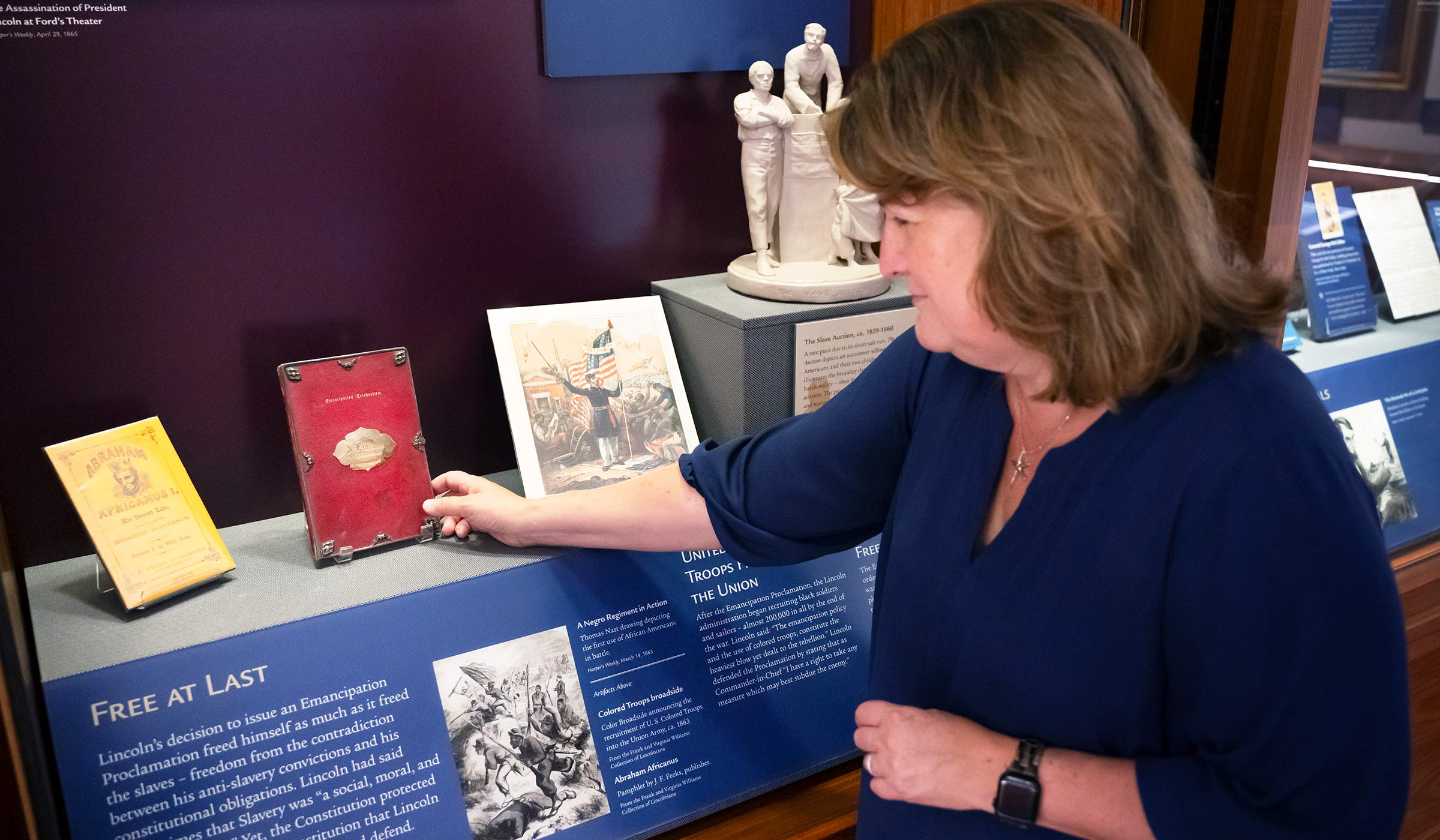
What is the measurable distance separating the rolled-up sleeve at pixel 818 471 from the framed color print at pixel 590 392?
355 millimetres

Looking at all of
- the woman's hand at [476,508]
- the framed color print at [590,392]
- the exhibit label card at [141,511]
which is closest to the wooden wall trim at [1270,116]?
the framed color print at [590,392]

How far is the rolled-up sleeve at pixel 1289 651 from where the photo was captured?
0.91m

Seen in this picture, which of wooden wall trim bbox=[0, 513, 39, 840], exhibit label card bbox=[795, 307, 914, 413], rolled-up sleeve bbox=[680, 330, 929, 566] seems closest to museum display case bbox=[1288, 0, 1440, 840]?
exhibit label card bbox=[795, 307, 914, 413]

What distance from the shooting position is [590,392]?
1815 mm

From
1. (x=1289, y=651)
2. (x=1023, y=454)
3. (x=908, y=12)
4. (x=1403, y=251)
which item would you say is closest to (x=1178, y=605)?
(x=1289, y=651)

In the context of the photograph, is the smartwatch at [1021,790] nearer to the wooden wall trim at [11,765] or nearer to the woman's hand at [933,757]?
the woman's hand at [933,757]

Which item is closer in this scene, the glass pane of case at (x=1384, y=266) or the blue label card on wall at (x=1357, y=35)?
the blue label card on wall at (x=1357, y=35)

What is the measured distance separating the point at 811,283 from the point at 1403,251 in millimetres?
1575

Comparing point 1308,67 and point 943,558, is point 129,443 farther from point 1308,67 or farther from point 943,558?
point 1308,67

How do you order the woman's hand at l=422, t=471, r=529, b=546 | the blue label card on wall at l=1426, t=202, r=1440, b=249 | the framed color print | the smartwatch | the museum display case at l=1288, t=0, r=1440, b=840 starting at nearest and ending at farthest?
the smartwatch
the woman's hand at l=422, t=471, r=529, b=546
the framed color print
the museum display case at l=1288, t=0, r=1440, b=840
the blue label card on wall at l=1426, t=202, r=1440, b=249

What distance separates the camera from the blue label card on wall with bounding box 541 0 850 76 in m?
1.80

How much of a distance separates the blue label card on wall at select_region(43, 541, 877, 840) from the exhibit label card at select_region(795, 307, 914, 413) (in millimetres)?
305

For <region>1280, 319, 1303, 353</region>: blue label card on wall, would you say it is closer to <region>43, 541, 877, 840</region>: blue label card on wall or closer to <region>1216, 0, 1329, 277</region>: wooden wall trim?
<region>1216, 0, 1329, 277</region>: wooden wall trim

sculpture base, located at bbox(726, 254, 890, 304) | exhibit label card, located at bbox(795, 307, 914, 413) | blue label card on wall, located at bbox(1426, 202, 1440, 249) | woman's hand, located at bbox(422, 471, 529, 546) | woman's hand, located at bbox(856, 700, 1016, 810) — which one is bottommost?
woman's hand, located at bbox(856, 700, 1016, 810)
